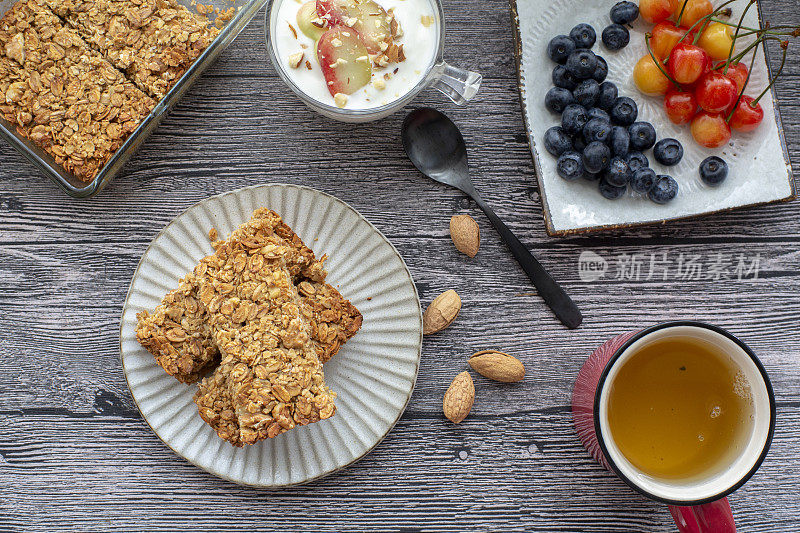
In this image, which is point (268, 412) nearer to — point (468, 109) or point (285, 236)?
point (285, 236)

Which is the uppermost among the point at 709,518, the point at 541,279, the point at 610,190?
the point at 610,190

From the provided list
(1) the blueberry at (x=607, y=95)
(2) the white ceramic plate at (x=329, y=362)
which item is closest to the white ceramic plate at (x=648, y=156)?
(1) the blueberry at (x=607, y=95)

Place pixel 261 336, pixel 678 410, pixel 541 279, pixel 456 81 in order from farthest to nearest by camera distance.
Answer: pixel 541 279 → pixel 456 81 → pixel 678 410 → pixel 261 336

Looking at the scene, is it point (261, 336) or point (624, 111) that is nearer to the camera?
point (261, 336)

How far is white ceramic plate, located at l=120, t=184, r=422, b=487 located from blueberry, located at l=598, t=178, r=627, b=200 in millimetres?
607

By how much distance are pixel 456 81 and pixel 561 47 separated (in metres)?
0.33

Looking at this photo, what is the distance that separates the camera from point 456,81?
1.74 m

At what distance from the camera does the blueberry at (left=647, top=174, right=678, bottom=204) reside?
1781 millimetres

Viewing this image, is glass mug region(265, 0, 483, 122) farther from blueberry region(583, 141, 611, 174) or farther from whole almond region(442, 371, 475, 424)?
whole almond region(442, 371, 475, 424)

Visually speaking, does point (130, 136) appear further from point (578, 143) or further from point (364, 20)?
point (578, 143)

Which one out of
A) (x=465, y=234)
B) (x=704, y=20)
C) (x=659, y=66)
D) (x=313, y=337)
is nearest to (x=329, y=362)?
(x=313, y=337)

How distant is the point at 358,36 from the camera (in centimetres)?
166

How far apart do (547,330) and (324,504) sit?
32.3 inches

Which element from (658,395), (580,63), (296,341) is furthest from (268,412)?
(580,63)
